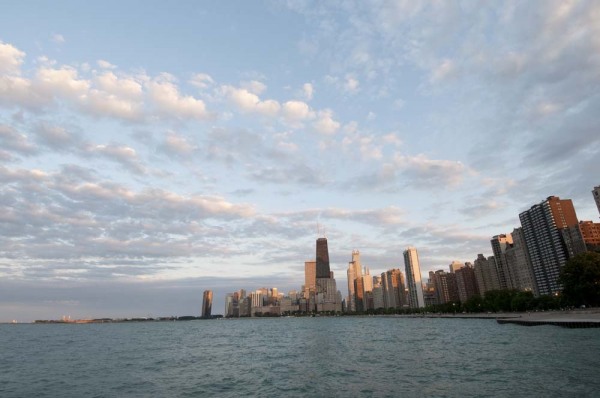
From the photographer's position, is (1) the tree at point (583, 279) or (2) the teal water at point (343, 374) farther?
(1) the tree at point (583, 279)

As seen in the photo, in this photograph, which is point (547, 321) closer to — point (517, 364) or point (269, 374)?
point (517, 364)

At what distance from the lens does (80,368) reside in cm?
5962

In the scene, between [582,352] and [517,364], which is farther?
[582,352]

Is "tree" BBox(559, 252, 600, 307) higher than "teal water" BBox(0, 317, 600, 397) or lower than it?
higher

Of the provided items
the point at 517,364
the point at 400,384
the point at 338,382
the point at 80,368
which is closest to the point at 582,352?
the point at 517,364

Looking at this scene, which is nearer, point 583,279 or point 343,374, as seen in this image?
point 343,374

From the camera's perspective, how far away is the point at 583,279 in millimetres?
128875

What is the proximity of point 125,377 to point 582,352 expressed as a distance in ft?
204

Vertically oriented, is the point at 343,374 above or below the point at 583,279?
below

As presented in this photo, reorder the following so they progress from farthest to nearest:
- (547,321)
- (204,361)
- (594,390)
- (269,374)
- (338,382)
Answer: (547,321) → (204,361) → (269,374) → (338,382) → (594,390)

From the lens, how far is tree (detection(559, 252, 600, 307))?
127m

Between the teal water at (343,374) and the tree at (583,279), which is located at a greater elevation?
the tree at (583,279)

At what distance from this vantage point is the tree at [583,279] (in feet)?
417

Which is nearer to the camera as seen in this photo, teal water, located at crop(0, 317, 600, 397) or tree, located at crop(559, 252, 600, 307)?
teal water, located at crop(0, 317, 600, 397)
